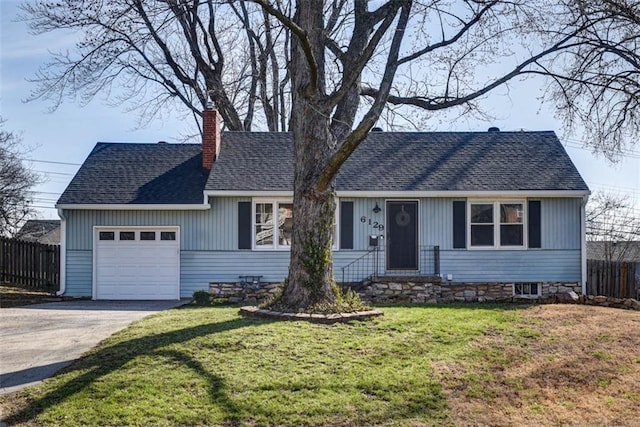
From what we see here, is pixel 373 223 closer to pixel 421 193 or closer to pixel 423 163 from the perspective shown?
pixel 421 193

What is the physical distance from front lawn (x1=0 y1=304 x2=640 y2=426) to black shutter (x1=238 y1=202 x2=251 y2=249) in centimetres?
698

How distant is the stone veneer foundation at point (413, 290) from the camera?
53.3ft

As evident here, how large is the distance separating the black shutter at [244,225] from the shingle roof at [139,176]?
1.09 metres

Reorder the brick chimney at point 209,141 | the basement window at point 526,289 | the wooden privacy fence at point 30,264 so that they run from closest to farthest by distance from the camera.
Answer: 1. the basement window at point 526,289
2. the brick chimney at point 209,141
3. the wooden privacy fence at point 30,264

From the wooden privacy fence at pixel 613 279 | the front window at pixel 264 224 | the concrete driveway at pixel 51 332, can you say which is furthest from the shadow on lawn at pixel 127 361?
the wooden privacy fence at pixel 613 279

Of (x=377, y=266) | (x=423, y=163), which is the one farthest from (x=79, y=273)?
(x=423, y=163)

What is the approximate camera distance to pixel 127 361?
25.4ft

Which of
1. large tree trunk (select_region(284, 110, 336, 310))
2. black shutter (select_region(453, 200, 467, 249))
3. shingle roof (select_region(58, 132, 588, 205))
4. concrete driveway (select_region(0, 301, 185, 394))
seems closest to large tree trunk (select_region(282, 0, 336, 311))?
large tree trunk (select_region(284, 110, 336, 310))

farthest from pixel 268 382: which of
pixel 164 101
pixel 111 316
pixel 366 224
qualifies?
pixel 164 101

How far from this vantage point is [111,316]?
1247cm

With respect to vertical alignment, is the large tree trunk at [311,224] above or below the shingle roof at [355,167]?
below

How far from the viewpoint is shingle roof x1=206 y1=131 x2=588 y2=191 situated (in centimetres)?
1703

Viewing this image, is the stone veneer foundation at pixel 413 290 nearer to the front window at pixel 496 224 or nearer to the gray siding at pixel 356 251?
the gray siding at pixel 356 251

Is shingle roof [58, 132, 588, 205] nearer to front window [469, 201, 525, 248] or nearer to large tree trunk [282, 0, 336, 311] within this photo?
front window [469, 201, 525, 248]
